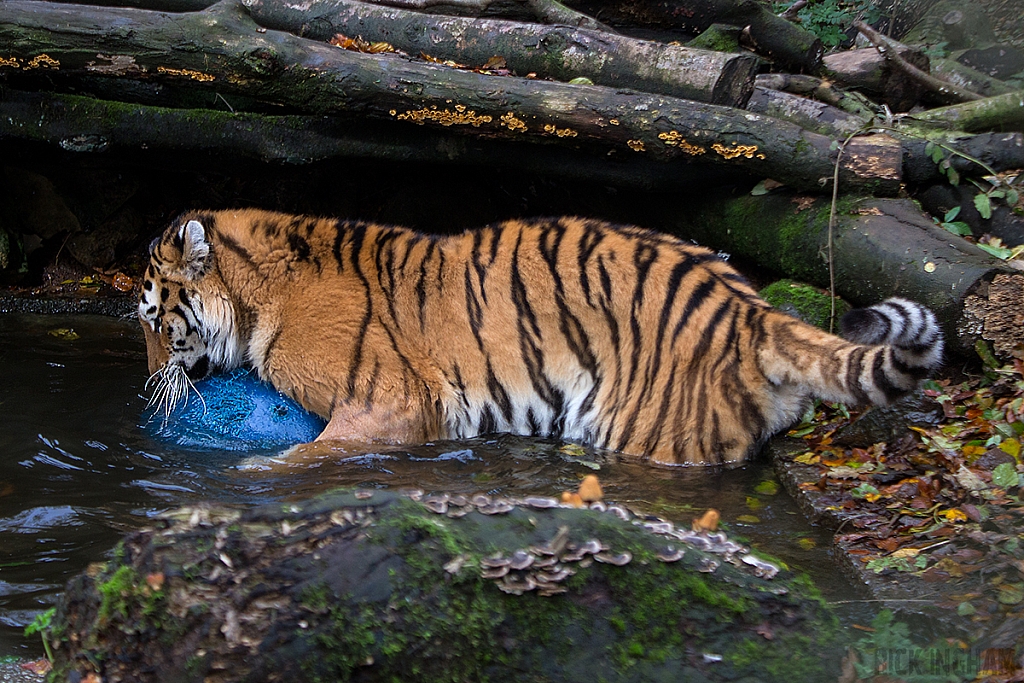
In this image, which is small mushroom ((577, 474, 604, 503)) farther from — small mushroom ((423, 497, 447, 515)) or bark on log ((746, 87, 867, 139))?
bark on log ((746, 87, 867, 139))

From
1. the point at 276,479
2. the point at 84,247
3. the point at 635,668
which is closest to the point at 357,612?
the point at 635,668

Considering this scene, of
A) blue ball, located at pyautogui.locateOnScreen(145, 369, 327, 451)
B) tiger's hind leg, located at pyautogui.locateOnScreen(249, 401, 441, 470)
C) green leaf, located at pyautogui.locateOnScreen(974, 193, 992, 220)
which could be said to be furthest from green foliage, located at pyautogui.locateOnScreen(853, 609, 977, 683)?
green leaf, located at pyautogui.locateOnScreen(974, 193, 992, 220)

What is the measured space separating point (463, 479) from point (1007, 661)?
2661mm

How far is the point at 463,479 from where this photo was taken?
4.45 metres

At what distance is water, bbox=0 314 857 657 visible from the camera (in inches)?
137

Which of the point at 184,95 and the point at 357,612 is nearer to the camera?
the point at 357,612

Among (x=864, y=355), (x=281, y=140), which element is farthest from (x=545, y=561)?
(x=281, y=140)

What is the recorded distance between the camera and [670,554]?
222 centimetres

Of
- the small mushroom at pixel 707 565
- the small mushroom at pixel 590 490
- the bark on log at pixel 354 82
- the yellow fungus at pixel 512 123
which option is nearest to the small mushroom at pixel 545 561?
the small mushroom at pixel 590 490

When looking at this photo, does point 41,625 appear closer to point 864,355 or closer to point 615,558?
point 615,558

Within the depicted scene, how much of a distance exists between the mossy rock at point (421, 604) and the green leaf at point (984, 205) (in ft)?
11.9

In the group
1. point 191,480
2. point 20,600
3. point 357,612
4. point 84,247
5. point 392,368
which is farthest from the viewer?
point 84,247

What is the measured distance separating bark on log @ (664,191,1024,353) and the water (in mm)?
1216

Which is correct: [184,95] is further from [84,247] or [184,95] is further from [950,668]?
[950,668]
